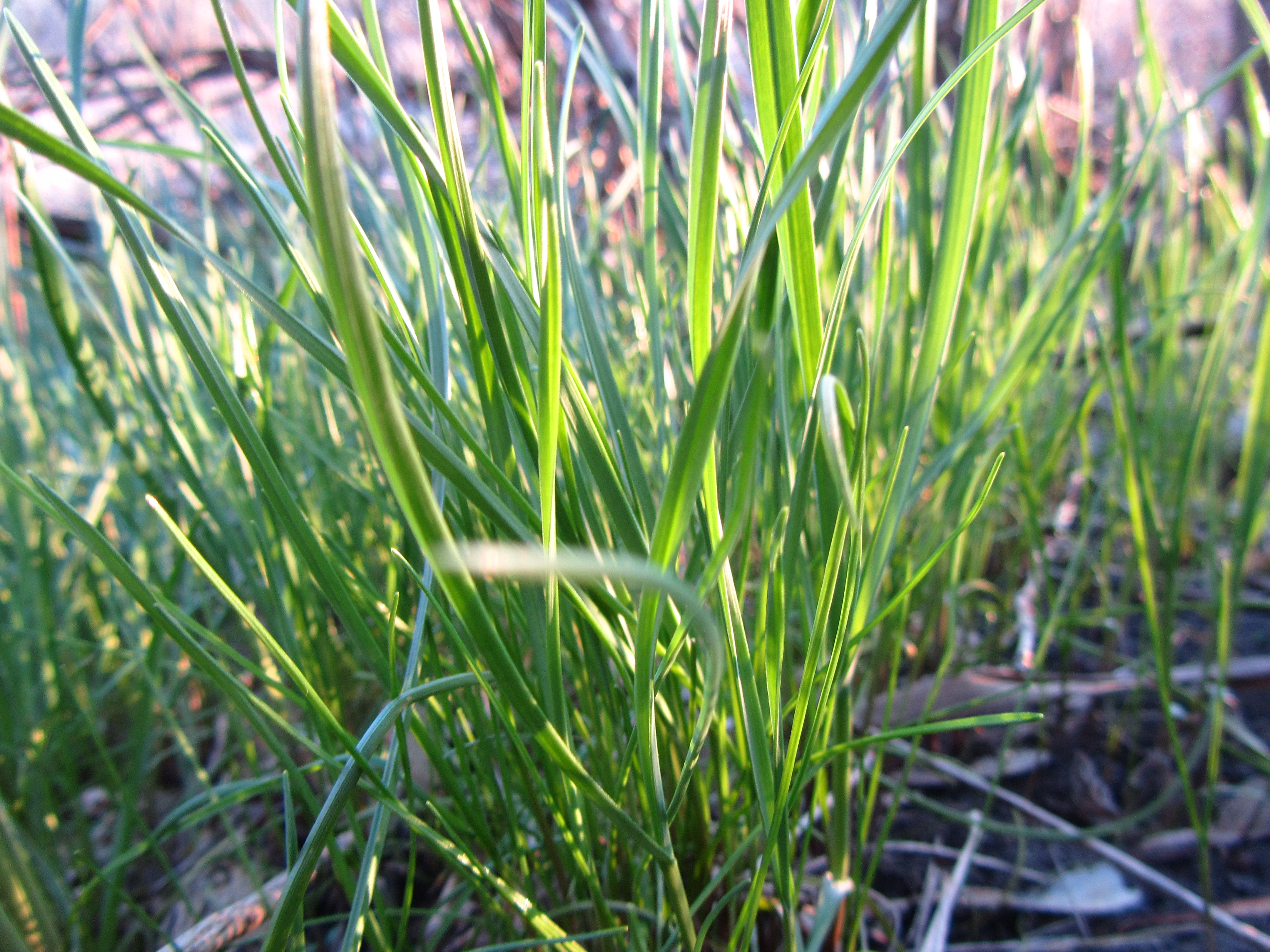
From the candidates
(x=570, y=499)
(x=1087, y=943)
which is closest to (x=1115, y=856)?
(x=1087, y=943)

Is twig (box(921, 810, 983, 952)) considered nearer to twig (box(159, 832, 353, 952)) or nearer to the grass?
the grass

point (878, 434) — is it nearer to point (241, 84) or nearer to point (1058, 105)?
point (241, 84)

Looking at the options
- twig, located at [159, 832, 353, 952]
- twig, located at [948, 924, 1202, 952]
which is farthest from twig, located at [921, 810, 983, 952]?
twig, located at [159, 832, 353, 952]

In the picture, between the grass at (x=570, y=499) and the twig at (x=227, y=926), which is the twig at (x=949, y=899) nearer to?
the grass at (x=570, y=499)

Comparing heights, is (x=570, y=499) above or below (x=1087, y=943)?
above

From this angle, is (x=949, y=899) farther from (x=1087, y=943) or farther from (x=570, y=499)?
(x=570, y=499)

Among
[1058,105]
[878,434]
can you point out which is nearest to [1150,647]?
[878,434]
